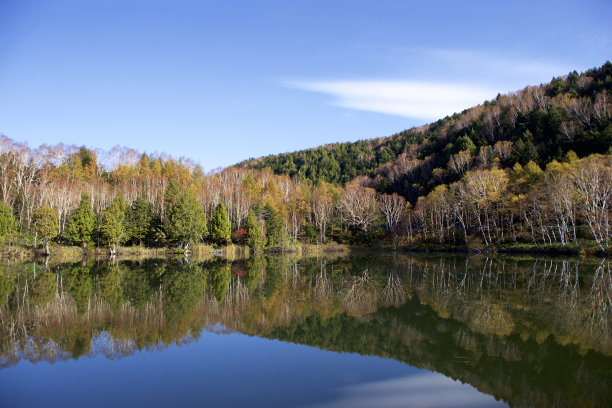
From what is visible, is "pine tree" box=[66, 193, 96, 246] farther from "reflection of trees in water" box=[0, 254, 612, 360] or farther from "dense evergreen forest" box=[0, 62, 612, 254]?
"reflection of trees in water" box=[0, 254, 612, 360]

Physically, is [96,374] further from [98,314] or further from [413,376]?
[413,376]

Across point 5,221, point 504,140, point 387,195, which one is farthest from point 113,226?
point 504,140

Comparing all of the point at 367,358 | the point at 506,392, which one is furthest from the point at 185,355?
the point at 506,392

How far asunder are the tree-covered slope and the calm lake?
5357 centimetres

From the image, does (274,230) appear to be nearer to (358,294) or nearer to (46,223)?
(46,223)

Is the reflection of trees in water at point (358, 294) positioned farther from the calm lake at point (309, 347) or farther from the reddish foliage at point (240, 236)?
the reddish foliage at point (240, 236)

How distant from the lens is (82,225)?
4619 centimetres

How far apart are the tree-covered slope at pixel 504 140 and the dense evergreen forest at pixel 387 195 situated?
0.30m

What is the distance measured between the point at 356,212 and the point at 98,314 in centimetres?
5570

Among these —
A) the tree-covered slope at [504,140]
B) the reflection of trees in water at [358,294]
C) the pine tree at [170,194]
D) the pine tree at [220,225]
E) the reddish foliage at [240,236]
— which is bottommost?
the reflection of trees in water at [358,294]

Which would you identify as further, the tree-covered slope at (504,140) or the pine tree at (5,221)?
the tree-covered slope at (504,140)

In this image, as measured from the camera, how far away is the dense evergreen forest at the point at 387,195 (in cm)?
4262

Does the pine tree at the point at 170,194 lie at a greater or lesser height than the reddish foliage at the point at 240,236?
greater

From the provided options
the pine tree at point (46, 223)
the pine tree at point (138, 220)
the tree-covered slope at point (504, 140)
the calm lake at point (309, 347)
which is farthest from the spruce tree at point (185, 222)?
the tree-covered slope at point (504, 140)
